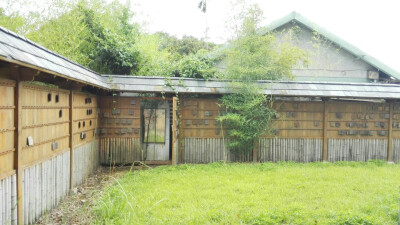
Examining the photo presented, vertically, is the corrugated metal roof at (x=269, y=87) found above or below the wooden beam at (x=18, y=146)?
above

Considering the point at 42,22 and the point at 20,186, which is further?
the point at 42,22

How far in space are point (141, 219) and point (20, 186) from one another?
163 centimetres

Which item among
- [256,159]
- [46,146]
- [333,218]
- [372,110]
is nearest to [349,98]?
[372,110]

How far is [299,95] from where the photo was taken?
27.6 ft

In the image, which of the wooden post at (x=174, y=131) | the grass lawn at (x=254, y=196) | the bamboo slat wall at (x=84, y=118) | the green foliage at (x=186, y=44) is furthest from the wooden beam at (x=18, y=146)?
the green foliage at (x=186, y=44)

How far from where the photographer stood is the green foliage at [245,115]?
8.16 metres

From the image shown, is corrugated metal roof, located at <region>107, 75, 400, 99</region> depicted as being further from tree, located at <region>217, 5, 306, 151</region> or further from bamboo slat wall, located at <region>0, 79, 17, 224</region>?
bamboo slat wall, located at <region>0, 79, 17, 224</region>

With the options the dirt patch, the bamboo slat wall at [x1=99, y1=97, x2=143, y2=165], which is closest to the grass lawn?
the dirt patch

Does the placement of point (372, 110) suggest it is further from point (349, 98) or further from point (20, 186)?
point (20, 186)

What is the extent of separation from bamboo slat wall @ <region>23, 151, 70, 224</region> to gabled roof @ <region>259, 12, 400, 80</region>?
360 inches

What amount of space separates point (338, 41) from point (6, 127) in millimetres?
11711

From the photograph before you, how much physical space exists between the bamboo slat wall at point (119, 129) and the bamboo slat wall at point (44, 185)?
282cm

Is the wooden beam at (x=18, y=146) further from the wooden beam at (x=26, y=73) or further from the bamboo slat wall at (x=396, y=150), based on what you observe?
the bamboo slat wall at (x=396, y=150)

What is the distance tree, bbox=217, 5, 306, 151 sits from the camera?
822 centimetres
